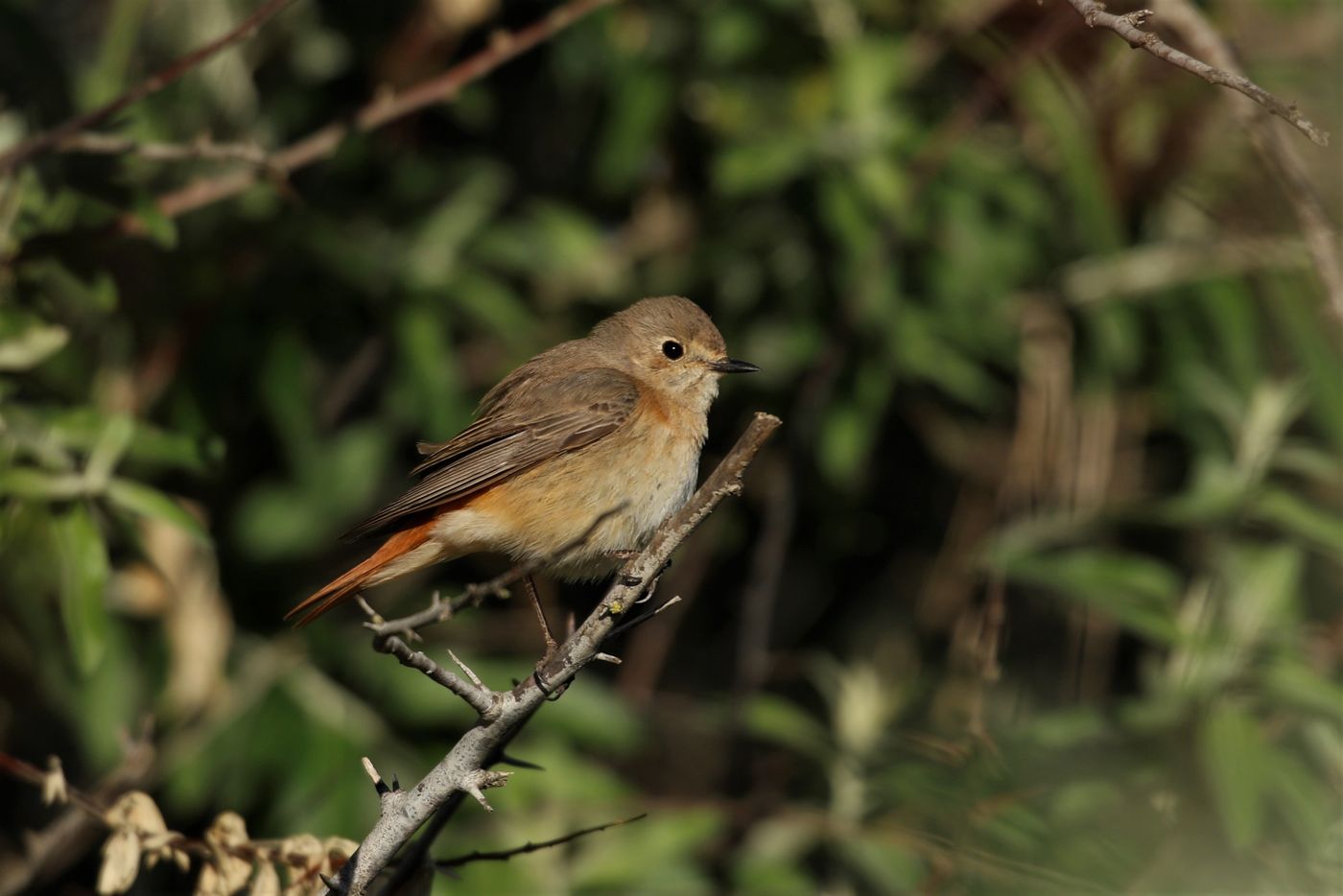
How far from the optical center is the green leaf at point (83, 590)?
3824 millimetres

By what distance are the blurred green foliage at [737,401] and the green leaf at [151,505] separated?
1 centimetres

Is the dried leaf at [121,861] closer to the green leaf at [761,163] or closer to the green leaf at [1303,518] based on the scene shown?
the green leaf at [761,163]

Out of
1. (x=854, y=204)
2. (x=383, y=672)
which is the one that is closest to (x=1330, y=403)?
(x=854, y=204)

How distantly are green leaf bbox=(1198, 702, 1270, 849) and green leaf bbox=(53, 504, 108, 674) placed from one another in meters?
3.28

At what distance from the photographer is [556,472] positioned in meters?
4.29

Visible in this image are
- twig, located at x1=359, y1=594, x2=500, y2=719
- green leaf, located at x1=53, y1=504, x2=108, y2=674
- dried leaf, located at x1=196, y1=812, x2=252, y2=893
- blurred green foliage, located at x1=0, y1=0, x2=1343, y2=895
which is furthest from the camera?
blurred green foliage, located at x1=0, y1=0, x2=1343, y2=895

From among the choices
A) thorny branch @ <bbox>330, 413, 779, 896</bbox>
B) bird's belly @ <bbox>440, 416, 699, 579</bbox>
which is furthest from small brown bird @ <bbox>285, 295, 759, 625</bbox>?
thorny branch @ <bbox>330, 413, 779, 896</bbox>

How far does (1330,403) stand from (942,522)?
213 cm

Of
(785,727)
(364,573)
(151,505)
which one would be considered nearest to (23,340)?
(151,505)

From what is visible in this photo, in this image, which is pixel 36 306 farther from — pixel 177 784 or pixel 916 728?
pixel 916 728

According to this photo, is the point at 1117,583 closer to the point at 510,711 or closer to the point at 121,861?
the point at 510,711

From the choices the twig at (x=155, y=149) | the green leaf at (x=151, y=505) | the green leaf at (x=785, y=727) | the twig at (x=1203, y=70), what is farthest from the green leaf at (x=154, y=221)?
the twig at (x=1203, y=70)

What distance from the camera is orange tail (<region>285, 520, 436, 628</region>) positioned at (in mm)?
3660

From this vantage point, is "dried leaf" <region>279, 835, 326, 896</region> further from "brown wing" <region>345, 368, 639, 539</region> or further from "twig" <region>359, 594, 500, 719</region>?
"brown wing" <region>345, 368, 639, 539</region>
